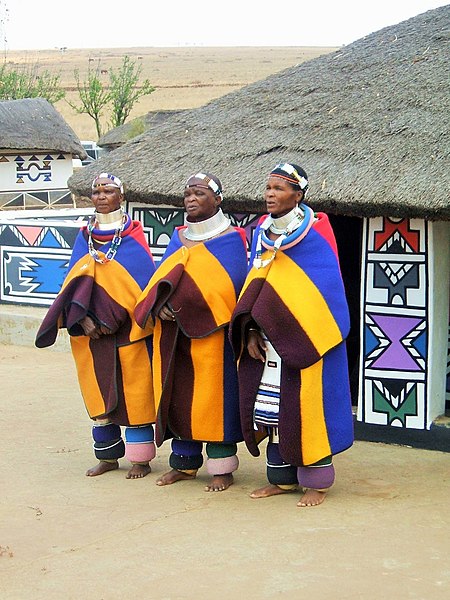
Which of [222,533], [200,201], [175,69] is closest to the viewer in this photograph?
[222,533]

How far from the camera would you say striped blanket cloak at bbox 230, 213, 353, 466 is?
5.38m

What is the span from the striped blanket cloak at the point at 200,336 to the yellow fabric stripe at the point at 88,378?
0.53 meters

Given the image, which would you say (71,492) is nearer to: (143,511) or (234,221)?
(143,511)

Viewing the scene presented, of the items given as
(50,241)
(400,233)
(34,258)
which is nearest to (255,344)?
(400,233)

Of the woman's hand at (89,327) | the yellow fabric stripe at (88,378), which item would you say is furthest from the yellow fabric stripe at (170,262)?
the yellow fabric stripe at (88,378)

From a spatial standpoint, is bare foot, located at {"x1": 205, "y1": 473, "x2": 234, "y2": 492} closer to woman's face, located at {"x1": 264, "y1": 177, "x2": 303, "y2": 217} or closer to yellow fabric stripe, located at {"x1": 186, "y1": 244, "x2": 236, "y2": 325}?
yellow fabric stripe, located at {"x1": 186, "y1": 244, "x2": 236, "y2": 325}

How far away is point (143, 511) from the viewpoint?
563 centimetres

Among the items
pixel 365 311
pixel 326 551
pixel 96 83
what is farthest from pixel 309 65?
pixel 96 83

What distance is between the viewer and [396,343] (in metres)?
7.01

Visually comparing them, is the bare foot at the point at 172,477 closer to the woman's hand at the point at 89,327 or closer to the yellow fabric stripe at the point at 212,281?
the woman's hand at the point at 89,327

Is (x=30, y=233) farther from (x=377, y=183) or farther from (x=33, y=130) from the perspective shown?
(x=33, y=130)

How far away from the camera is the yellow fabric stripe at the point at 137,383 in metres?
6.08

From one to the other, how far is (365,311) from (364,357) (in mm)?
310

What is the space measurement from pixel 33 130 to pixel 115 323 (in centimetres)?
1496
